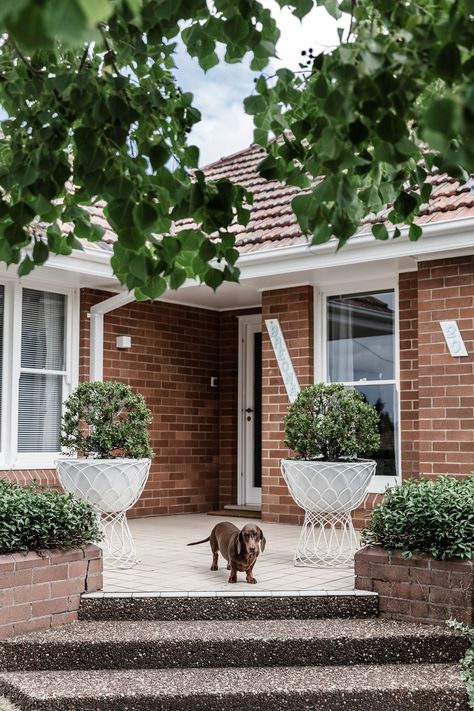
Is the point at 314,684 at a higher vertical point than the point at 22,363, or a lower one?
lower

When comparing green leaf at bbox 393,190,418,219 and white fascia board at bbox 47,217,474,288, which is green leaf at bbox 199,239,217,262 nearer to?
green leaf at bbox 393,190,418,219

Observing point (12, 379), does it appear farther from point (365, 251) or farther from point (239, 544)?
point (239, 544)

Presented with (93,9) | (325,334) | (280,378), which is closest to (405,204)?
(93,9)

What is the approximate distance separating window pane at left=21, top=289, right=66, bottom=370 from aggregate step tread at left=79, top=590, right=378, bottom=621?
4.29 metres

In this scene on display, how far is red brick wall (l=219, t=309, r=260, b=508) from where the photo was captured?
11391mm

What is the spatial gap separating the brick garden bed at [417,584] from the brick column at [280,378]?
381 cm

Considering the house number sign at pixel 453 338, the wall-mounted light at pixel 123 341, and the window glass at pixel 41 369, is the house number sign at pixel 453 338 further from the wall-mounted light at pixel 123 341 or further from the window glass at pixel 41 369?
the window glass at pixel 41 369

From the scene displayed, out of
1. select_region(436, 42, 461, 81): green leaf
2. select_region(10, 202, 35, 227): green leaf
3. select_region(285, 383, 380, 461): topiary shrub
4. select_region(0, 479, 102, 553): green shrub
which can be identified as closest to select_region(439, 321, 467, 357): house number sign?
select_region(285, 383, 380, 461): topiary shrub

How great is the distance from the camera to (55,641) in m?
4.95

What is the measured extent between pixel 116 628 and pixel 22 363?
4.50m

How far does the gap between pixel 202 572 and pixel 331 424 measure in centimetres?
151

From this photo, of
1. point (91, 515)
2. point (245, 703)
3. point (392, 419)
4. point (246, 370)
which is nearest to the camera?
point (245, 703)

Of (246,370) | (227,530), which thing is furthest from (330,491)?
(246,370)

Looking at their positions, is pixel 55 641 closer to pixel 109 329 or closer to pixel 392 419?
pixel 392 419
